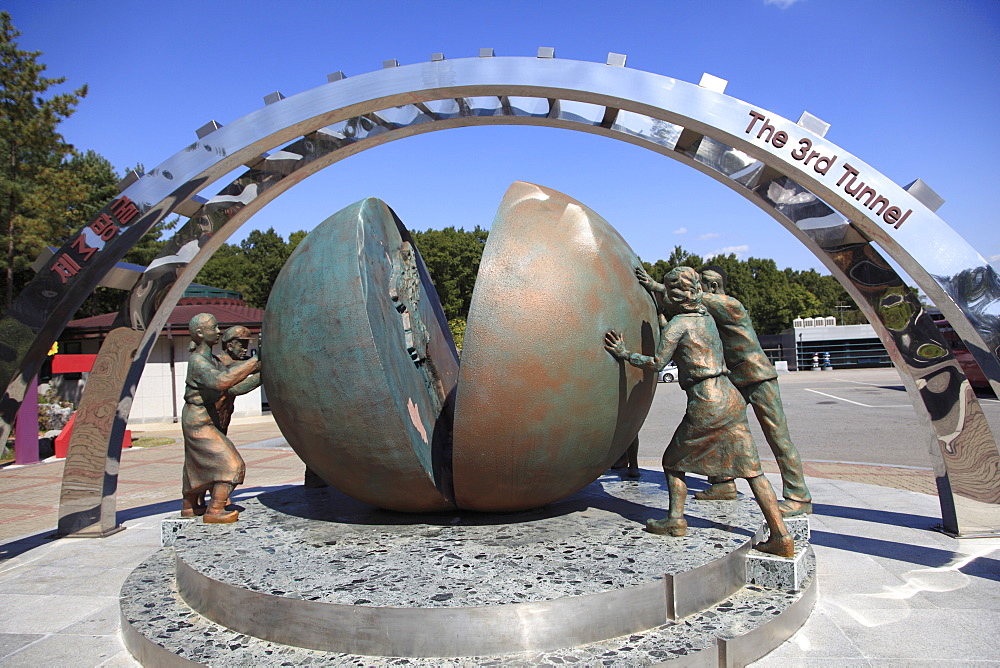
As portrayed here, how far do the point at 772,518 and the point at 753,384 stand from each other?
1507mm

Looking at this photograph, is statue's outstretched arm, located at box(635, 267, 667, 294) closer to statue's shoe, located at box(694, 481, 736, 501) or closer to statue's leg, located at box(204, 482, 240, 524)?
statue's shoe, located at box(694, 481, 736, 501)

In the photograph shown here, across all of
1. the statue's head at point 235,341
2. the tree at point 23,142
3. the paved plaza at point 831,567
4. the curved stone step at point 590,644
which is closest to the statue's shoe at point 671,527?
the curved stone step at point 590,644

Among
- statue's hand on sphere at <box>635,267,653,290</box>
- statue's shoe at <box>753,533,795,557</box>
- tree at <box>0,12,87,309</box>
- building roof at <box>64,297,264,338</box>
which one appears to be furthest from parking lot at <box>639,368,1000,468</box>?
tree at <box>0,12,87,309</box>

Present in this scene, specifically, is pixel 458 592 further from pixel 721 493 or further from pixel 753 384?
pixel 753 384

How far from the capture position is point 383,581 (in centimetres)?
453

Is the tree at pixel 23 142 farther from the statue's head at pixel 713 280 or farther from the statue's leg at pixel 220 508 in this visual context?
the statue's head at pixel 713 280

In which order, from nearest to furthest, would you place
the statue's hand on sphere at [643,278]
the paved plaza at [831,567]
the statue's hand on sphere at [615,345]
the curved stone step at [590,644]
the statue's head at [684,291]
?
1. the curved stone step at [590,644]
2. the paved plaza at [831,567]
3. the statue's hand on sphere at [615,345]
4. the statue's head at [684,291]
5. the statue's hand on sphere at [643,278]

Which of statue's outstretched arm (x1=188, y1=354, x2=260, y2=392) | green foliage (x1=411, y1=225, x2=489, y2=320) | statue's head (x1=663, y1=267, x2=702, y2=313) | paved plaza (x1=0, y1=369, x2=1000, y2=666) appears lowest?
paved plaza (x1=0, y1=369, x2=1000, y2=666)

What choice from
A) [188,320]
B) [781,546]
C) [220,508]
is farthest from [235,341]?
[188,320]

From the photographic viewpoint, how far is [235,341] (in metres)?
6.65

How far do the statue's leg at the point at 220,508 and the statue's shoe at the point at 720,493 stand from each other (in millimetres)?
4450

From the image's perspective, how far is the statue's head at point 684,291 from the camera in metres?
5.52

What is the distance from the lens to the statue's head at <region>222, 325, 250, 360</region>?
261 inches

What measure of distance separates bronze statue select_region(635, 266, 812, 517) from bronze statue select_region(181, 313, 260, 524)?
13.2 feet
